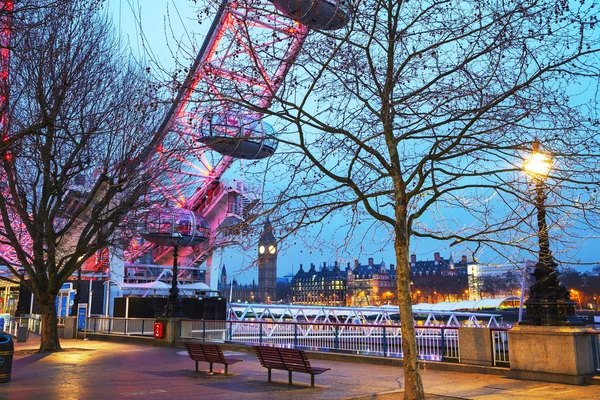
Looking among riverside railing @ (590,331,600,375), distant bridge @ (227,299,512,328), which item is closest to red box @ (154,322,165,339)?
distant bridge @ (227,299,512,328)

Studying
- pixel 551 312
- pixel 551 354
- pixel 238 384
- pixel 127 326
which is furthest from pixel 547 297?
pixel 127 326

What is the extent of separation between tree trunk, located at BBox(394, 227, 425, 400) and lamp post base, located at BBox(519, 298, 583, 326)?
182 inches

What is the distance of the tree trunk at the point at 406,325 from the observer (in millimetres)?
9820

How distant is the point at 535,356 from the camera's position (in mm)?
12891

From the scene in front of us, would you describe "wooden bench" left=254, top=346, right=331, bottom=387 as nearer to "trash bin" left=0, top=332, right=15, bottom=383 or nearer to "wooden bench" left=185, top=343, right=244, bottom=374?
"wooden bench" left=185, top=343, right=244, bottom=374

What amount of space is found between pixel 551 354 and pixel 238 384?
6.92 meters

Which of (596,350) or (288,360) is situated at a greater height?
(596,350)

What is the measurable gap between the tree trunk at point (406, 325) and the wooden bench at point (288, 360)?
9.47 feet

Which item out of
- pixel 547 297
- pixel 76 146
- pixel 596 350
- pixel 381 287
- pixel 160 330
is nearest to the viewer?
pixel 596 350

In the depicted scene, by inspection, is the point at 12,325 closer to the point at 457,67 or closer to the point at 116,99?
the point at 116,99

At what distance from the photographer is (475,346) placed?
1452 centimetres

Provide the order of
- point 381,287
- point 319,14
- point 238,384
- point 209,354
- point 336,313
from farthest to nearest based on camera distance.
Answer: point 381,287 → point 336,313 → point 209,354 → point 238,384 → point 319,14

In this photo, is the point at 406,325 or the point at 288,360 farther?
the point at 288,360

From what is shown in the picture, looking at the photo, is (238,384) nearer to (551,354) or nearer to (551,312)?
(551,354)
